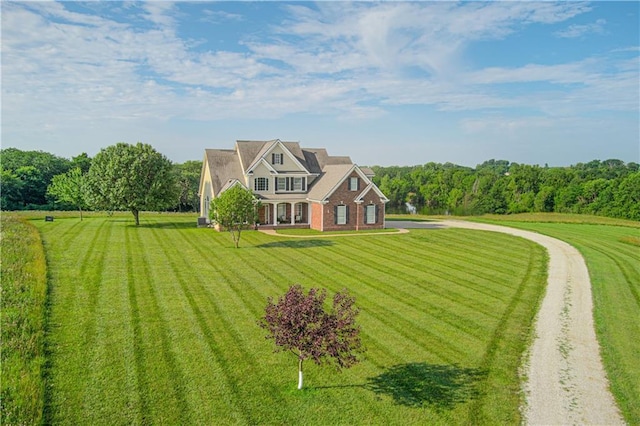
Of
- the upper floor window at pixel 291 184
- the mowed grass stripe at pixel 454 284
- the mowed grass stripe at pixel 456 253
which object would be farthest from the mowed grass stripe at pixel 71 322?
the upper floor window at pixel 291 184

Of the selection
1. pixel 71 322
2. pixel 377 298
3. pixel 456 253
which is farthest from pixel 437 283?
pixel 71 322

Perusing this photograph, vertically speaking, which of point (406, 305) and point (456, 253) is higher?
point (456, 253)

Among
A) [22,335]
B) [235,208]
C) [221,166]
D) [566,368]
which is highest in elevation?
[221,166]

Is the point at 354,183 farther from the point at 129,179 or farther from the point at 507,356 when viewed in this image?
A: the point at 507,356

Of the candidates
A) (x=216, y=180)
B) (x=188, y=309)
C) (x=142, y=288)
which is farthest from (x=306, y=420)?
(x=216, y=180)

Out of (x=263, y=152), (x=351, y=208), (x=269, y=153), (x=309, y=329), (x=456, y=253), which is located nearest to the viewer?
(x=309, y=329)

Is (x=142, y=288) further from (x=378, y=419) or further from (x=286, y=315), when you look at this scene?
(x=378, y=419)

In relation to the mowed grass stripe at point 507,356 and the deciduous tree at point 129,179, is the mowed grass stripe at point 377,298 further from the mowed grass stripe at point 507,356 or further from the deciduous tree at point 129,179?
the deciduous tree at point 129,179

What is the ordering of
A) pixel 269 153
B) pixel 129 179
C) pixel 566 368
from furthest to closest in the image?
pixel 269 153
pixel 129 179
pixel 566 368

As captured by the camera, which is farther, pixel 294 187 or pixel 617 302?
pixel 294 187
